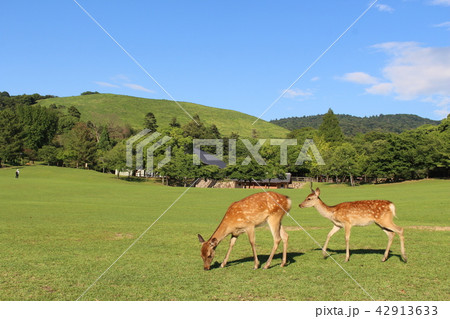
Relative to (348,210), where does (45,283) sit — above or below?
below

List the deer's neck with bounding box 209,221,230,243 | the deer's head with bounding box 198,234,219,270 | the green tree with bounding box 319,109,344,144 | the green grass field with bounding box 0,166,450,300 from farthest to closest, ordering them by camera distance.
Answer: the green tree with bounding box 319,109,344,144, the deer's neck with bounding box 209,221,230,243, the deer's head with bounding box 198,234,219,270, the green grass field with bounding box 0,166,450,300

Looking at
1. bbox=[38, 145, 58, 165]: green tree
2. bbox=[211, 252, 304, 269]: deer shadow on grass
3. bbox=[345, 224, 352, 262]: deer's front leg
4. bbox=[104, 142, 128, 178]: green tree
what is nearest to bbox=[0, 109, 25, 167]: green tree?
bbox=[38, 145, 58, 165]: green tree

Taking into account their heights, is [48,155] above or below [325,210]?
above

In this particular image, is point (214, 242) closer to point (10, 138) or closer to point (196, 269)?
point (196, 269)

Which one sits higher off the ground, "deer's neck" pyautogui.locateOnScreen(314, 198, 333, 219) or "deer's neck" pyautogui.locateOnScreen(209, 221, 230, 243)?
"deer's neck" pyautogui.locateOnScreen(314, 198, 333, 219)

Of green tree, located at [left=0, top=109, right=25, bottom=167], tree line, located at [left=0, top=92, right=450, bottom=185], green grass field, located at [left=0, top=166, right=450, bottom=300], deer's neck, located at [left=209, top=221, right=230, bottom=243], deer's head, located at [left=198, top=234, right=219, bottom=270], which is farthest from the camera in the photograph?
green tree, located at [left=0, top=109, right=25, bottom=167]

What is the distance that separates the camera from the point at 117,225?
2139 cm

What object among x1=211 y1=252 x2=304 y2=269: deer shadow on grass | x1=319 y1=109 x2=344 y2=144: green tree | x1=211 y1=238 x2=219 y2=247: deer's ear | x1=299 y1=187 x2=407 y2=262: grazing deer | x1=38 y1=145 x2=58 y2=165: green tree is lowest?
x1=211 y1=252 x2=304 y2=269: deer shadow on grass

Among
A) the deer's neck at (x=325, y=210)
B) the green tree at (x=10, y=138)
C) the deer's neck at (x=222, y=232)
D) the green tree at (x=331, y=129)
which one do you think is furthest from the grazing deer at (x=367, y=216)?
the green tree at (x=331, y=129)

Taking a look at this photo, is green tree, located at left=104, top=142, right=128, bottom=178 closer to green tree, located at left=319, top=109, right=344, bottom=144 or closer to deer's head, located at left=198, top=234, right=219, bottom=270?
green tree, located at left=319, top=109, right=344, bottom=144

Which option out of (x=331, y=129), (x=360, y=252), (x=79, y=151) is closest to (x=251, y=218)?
(x=360, y=252)
